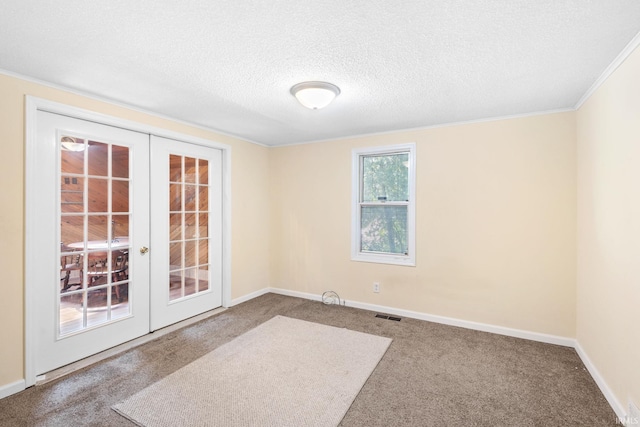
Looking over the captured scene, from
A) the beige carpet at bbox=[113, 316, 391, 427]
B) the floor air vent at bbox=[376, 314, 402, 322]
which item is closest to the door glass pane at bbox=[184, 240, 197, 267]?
the beige carpet at bbox=[113, 316, 391, 427]

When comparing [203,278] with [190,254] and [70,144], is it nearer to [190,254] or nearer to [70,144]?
[190,254]

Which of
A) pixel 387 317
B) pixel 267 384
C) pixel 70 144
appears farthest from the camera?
pixel 387 317

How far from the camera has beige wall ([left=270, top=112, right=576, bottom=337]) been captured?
2.98 meters

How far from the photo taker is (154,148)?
3205 millimetres

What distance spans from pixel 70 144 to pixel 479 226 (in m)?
4.01

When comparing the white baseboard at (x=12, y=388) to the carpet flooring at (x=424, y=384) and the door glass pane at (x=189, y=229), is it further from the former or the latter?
the door glass pane at (x=189, y=229)

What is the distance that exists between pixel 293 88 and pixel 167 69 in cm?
91

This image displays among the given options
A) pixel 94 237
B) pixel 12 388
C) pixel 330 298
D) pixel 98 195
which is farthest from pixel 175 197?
pixel 330 298

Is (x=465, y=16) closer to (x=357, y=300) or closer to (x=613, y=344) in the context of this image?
(x=613, y=344)

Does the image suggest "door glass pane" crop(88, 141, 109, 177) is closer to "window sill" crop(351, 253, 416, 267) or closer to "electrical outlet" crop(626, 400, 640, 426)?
"window sill" crop(351, 253, 416, 267)

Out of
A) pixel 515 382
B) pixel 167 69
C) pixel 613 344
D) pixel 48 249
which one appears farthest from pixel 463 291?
pixel 48 249

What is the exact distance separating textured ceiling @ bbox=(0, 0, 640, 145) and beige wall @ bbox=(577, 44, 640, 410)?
0.26 meters

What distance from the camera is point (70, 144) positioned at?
2574 mm

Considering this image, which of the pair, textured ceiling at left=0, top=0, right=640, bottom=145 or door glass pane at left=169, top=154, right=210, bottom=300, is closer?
textured ceiling at left=0, top=0, right=640, bottom=145
